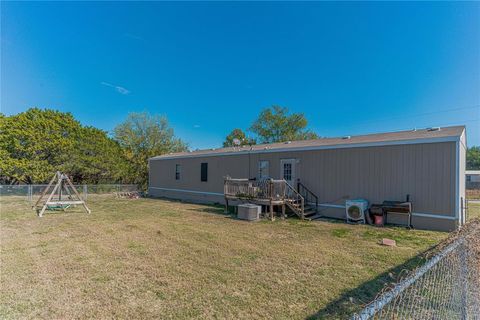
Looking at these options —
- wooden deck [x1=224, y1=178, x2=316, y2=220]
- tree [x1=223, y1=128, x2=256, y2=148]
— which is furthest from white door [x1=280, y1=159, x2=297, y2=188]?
tree [x1=223, y1=128, x2=256, y2=148]

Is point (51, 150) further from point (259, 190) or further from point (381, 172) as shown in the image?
point (381, 172)

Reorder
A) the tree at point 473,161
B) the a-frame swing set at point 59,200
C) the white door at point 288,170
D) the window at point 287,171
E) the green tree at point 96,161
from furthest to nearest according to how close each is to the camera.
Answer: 1. the tree at point 473,161
2. the green tree at point 96,161
3. the window at point 287,171
4. the white door at point 288,170
5. the a-frame swing set at point 59,200

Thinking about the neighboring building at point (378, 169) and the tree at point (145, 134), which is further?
the tree at point (145, 134)

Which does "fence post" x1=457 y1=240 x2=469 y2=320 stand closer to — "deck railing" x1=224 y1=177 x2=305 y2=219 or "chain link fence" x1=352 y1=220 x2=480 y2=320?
"chain link fence" x1=352 y1=220 x2=480 y2=320

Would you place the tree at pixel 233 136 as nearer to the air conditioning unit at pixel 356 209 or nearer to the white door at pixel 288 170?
the white door at pixel 288 170

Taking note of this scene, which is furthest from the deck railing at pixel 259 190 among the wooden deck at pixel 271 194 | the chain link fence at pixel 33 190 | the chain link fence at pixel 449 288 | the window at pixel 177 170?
the chain link fence at pixel 33 190

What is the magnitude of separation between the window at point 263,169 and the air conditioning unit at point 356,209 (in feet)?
13.7

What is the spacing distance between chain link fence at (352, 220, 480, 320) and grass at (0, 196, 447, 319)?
58 cm

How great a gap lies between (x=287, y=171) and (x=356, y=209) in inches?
141

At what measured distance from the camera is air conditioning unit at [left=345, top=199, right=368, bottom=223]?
852cm

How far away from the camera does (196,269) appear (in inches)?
168

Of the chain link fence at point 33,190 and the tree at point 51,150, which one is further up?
the tree at point 51,150

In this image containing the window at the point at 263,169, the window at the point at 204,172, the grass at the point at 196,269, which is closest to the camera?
the grass at the point at 196,269

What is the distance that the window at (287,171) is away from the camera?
36.9 ft
